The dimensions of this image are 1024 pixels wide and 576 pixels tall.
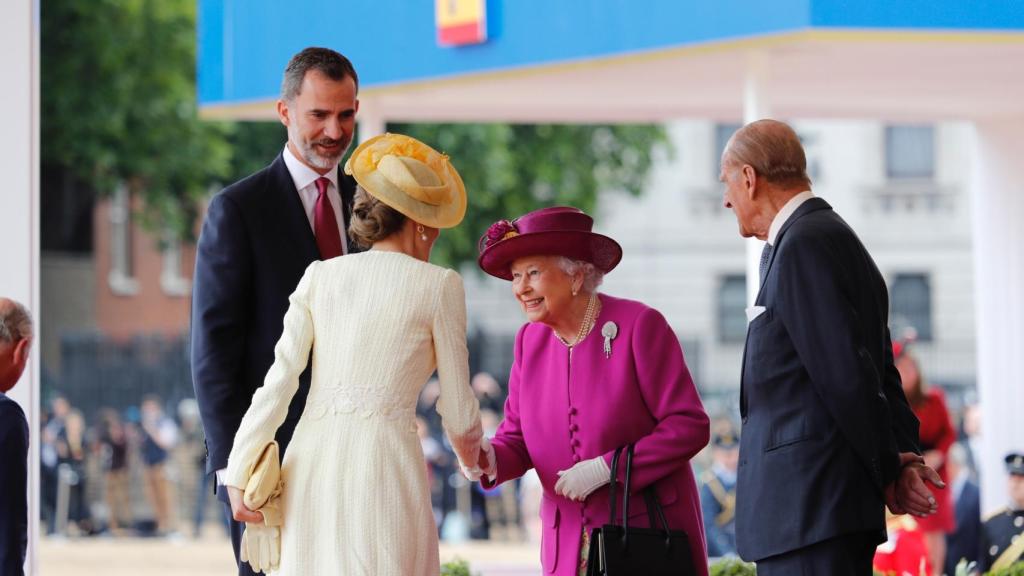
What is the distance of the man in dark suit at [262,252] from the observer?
4.32m

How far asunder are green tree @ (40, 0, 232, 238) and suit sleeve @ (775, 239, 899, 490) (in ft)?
60.5

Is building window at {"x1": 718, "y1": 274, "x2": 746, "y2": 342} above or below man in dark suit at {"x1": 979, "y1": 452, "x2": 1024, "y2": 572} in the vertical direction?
above

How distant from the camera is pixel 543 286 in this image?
455 centimetres

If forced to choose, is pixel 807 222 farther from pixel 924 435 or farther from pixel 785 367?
pixel 924 435

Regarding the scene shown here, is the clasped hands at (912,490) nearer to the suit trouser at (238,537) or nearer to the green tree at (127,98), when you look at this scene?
the suit trouser at (238,537)

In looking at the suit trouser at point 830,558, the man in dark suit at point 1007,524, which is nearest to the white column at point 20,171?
the suit trouser at point 830,558

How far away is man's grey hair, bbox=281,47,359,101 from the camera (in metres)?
4.36

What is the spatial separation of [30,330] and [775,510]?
228cm

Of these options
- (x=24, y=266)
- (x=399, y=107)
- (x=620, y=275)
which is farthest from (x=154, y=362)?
(x=24, y=266)

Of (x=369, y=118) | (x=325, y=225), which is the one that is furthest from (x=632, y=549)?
(x=369, y=118)

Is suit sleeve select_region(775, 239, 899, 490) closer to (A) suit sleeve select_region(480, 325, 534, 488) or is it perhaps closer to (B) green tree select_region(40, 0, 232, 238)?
(A) suit sleeve select_region(480, 325, 534, 488)

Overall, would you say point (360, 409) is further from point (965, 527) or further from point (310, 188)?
point (965, 527)

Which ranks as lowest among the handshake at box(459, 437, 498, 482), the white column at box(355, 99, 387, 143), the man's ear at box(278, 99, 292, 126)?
the handshake at box(459, 437, 498, 482)

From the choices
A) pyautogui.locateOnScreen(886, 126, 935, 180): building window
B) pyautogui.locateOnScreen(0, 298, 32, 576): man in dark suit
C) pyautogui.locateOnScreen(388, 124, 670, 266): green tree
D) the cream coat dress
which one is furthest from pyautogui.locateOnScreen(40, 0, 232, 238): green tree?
→ the cream coat dress
